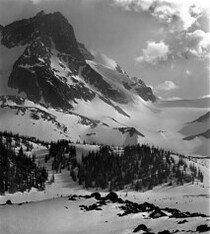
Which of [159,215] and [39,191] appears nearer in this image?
[159,215]

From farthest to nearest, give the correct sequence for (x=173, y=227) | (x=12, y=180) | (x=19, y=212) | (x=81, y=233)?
(x=12, y=180)
(x=19, y=212)
(x=81, y=233)
(x=173, y=227)

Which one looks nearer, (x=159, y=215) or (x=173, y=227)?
(x=173, y=227)

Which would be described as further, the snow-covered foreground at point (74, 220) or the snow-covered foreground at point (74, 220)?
the snow-covered foreground at point (74, 220)

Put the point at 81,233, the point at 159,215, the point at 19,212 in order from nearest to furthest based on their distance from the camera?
the point at 81,233
the point at 159,215
the point at 19,212

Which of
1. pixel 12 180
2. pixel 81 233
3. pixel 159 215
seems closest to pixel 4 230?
pixel 81 233

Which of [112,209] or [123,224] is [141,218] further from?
[112,209]

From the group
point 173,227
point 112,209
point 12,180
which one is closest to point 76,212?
point 112,209

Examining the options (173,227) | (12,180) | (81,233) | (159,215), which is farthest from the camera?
(12,180)

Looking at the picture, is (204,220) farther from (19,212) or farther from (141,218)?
(19,212)

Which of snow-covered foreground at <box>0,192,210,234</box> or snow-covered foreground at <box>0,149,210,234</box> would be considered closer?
snow-covered foreground at <box>0,149,210,234</box>
